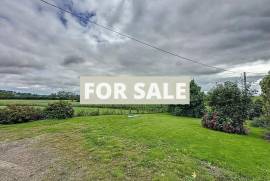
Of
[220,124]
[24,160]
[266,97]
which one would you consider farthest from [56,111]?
[266,97]

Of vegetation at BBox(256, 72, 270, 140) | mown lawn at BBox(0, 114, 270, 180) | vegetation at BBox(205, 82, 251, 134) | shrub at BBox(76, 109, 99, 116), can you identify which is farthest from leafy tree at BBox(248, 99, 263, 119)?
shrub at BBox(76, 109, 99, 116)

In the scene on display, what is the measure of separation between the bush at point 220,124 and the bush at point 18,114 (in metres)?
16.0

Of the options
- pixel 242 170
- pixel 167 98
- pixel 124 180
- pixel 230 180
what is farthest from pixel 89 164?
pixel 167 98

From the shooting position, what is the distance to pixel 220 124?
1366 centimetres

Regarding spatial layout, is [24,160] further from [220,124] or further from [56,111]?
[56,111]

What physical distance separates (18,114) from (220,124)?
17.4 m

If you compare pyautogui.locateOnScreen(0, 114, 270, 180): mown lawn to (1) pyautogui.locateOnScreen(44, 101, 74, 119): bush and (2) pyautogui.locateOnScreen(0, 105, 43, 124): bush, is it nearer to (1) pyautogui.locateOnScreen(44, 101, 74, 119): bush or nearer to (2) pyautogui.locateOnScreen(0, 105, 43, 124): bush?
(2) pyautogui.locateOnScreen(0, 105, 43, 124): bush

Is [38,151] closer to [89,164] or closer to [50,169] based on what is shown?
[50,169]

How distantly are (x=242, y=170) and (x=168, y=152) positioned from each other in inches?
107

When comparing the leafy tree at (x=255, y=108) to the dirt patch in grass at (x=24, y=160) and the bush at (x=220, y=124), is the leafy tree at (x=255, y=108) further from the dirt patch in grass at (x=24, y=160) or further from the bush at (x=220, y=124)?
the dirt patch in grass at (x=24, y=160)

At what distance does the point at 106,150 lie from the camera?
8.87 m

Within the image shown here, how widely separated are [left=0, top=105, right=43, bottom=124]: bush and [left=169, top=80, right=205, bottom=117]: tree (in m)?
15.6

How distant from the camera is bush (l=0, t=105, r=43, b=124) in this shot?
18875mm

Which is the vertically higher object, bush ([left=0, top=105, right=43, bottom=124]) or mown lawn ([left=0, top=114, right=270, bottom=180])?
bush ([left=0, top=105, right=43, bottom=124])
